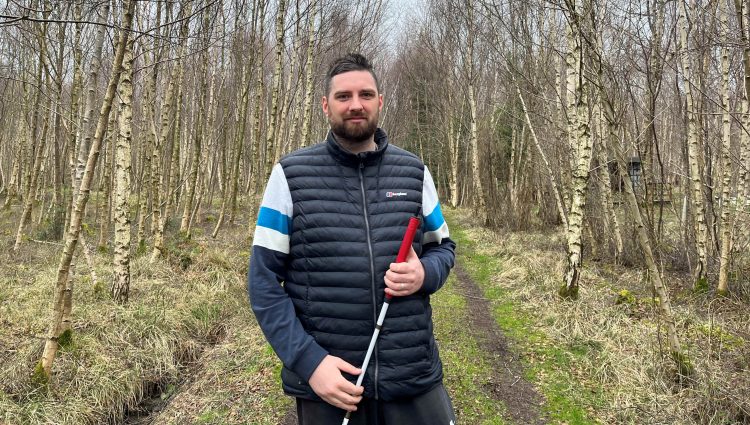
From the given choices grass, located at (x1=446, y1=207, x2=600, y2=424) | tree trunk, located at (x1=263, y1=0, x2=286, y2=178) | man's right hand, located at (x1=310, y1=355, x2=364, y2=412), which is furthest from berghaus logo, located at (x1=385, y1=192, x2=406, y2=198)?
tree trunk, located at (x1=263, y1=0, x2=286, y2=178)

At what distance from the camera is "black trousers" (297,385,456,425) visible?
1629 millimetres

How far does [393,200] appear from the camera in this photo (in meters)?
1.72

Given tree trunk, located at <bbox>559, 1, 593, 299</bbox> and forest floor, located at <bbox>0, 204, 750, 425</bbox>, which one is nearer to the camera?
forest floor, located at <bbox>0, 204, 750, 425</bbox>

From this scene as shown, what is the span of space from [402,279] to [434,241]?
42cm

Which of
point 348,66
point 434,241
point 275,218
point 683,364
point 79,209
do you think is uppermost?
point 348,66

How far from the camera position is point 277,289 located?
1566 mm

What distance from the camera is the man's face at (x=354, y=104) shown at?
5.39 ft

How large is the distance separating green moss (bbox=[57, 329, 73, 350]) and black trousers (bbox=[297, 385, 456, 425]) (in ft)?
13.1

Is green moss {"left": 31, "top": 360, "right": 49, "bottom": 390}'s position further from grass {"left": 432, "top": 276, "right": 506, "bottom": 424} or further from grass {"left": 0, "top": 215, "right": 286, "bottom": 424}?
grass {"left": 432, "top": 276, "right": 506, "bottom": 424}

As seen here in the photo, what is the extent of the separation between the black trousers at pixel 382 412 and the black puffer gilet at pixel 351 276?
5 cm

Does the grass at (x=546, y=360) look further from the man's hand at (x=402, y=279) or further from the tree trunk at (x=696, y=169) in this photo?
the man's hand at (x=402, y=279)

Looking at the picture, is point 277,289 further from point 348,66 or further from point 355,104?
point 348,66

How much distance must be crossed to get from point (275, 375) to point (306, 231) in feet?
11.0

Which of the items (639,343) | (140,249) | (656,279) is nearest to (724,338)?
A: (639,343)
